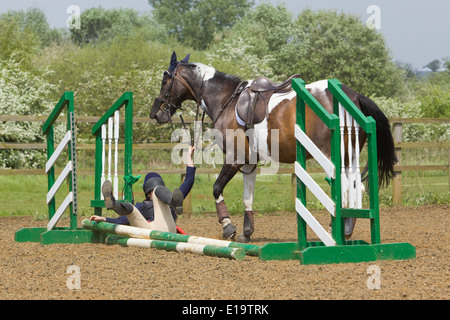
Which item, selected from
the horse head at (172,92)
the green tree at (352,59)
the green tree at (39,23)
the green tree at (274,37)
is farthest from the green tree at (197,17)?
the horse head at (172,92)

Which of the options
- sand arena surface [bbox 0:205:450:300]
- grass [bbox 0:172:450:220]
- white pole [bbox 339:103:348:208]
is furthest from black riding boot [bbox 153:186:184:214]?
grass [bbox 0:172:450:220]

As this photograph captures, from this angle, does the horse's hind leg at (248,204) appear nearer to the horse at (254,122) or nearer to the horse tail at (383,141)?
the horse at (254,122)

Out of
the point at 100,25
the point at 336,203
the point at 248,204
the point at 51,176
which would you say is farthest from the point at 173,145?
the point at 100,25

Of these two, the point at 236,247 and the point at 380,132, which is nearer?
the point at 236,247

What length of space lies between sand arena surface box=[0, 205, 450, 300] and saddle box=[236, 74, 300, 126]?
184 cm

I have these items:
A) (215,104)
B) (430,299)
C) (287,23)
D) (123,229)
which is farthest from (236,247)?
(287,23)

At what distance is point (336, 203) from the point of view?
5.20 m

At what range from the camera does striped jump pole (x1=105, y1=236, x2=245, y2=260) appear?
17.5 feet

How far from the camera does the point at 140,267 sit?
17.1 ft

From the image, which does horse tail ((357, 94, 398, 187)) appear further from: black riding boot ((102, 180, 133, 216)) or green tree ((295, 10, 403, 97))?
green tree ((295, 10, 403, 97))

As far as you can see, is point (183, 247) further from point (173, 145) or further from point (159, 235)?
point (173, 145)

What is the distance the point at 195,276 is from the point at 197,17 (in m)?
66.9
